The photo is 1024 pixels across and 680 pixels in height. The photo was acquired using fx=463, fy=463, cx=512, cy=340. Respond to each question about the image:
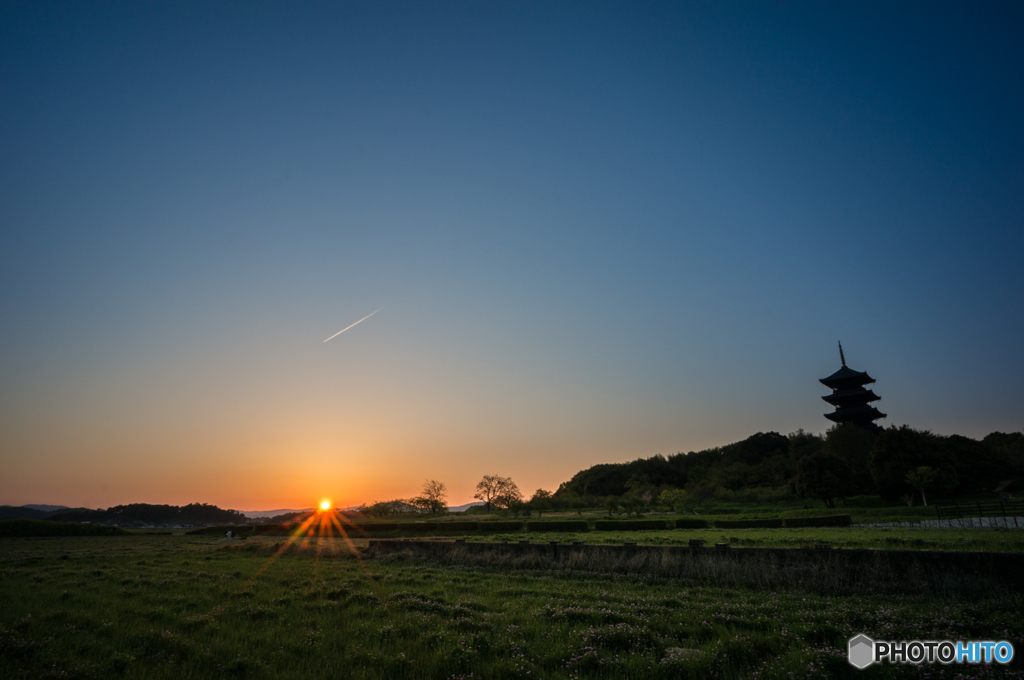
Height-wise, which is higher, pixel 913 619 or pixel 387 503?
pixel 913 619

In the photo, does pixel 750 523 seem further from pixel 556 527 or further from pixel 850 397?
pixel 850 397

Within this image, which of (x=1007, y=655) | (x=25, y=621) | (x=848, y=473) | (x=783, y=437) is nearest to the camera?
(x=1007, y=655)

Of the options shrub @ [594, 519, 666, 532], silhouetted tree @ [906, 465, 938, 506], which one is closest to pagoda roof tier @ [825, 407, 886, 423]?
silhouetted tree @ [906, 465, 938, 506]

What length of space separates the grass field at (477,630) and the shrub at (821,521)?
3225 centimetres

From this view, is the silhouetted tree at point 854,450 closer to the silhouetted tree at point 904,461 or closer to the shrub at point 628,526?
the silhouetted tree at point 904,461

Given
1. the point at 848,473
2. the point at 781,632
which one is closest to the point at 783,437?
the point at 848,473

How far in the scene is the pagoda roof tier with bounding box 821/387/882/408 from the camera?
84863mm

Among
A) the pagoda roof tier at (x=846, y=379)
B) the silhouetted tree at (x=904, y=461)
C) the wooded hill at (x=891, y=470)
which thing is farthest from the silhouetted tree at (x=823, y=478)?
the pagoda roof tier at (x=846, y=379)

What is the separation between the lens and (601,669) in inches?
262

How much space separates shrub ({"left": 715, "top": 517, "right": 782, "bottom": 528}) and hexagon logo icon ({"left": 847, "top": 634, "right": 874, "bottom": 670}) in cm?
3704

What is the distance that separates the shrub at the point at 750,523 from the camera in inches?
1536

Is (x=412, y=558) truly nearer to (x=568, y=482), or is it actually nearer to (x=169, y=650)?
(x=169, y=650)

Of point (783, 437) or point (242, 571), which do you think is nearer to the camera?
point (242, 571)

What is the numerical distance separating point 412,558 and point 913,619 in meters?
19.4
